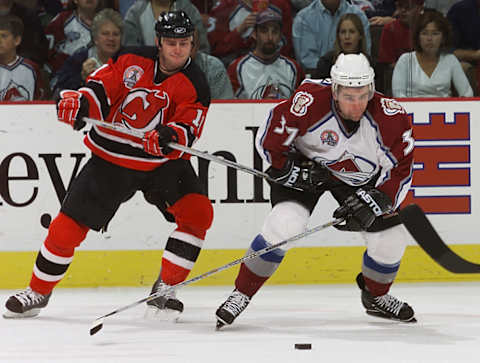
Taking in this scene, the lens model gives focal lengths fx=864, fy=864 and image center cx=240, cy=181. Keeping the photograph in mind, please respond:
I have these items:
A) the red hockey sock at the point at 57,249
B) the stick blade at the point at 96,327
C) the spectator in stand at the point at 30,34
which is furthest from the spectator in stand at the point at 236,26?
the stick blade at the point at 96,327

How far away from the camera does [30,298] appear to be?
3307 mm

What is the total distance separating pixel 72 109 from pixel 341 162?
99 centimetres

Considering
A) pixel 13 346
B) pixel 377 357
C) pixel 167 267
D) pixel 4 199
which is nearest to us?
pixel 377 357

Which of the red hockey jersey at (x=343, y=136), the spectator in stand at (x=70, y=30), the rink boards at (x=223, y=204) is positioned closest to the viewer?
the red hockey jersey at (x=343, y=136)

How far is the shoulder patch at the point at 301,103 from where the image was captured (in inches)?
119

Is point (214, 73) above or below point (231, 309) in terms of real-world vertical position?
above

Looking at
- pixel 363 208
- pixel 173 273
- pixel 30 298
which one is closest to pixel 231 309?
pixel 173 273

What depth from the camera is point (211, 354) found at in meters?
2.73

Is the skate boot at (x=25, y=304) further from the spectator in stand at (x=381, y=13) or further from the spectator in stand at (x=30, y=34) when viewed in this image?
the spectator in stand at (x=381, y=13)

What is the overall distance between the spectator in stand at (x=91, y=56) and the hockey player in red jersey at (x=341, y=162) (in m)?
1.31

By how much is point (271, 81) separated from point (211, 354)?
1784mm

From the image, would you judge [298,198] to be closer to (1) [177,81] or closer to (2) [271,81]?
(1) [177,81]

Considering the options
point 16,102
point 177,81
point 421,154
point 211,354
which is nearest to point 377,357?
point 211,354

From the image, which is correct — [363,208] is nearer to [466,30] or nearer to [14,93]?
[466,30]
